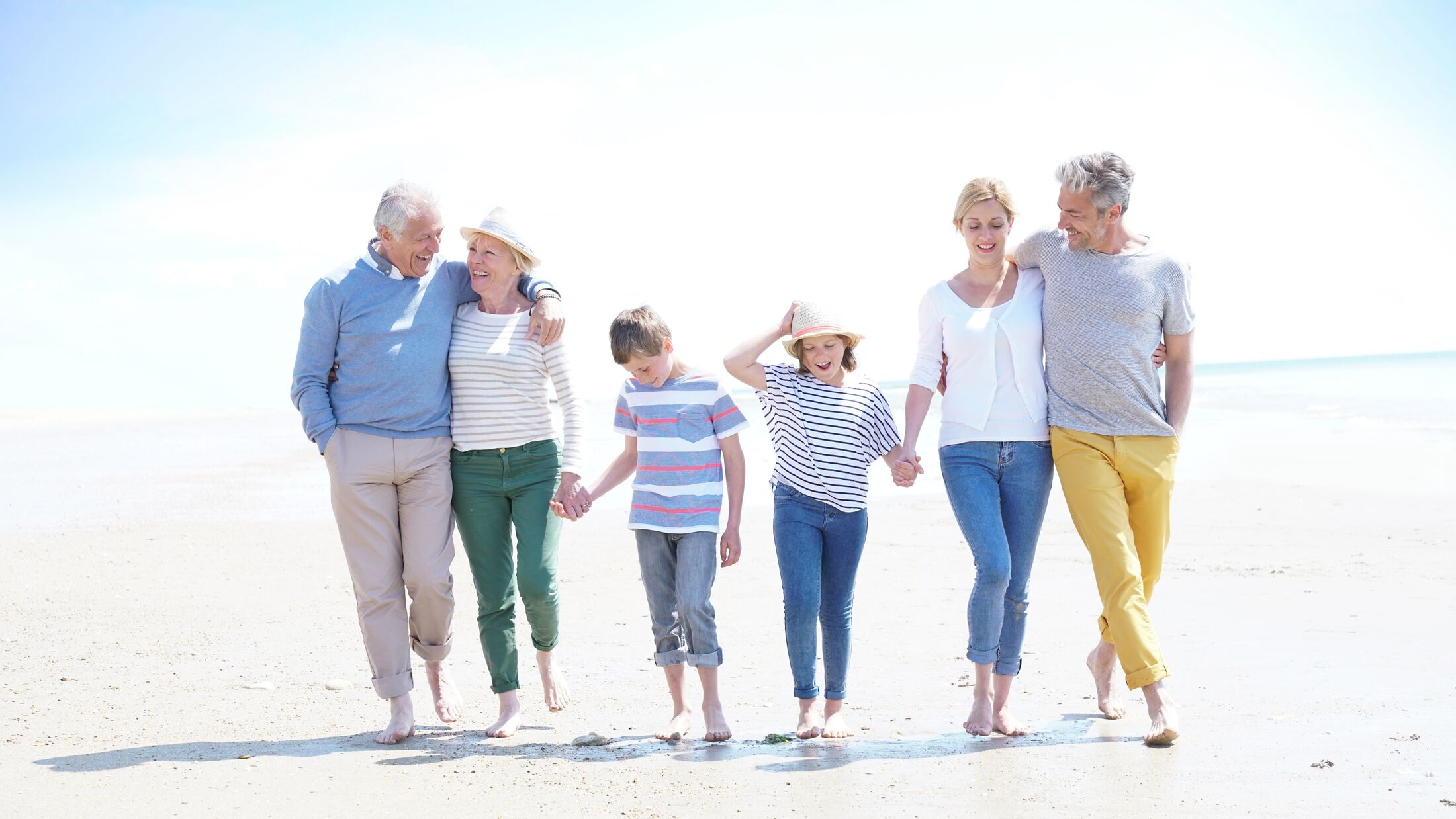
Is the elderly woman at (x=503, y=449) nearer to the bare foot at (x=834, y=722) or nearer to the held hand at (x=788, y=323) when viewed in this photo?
the held hand at (x=788, y=323)

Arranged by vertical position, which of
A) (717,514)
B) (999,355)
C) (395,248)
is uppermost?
(395,248)

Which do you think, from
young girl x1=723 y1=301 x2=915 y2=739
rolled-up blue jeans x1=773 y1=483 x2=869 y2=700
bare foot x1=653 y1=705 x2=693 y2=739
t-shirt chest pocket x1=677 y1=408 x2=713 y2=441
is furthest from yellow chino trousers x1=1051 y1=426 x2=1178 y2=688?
bare foot x1=653 y1=705 x2=693 y2=739

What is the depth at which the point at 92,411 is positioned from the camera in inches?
1432

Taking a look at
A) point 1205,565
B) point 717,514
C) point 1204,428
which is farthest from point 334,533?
point 1204,428

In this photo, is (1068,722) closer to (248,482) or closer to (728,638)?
(728,638)

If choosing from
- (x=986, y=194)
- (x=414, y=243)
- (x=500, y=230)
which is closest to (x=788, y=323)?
(x=986, y=194)

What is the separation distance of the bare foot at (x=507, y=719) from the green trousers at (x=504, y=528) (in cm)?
5

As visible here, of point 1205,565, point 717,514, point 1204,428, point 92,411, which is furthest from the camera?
point 92,411

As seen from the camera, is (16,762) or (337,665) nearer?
(16,762)

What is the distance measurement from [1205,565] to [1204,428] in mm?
13798

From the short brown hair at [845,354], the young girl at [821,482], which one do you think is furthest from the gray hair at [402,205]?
the short brown hair at [845,354]

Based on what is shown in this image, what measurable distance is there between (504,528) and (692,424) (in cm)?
94

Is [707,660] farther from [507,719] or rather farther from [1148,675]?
[1148,675]

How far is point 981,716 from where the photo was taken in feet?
14.4
